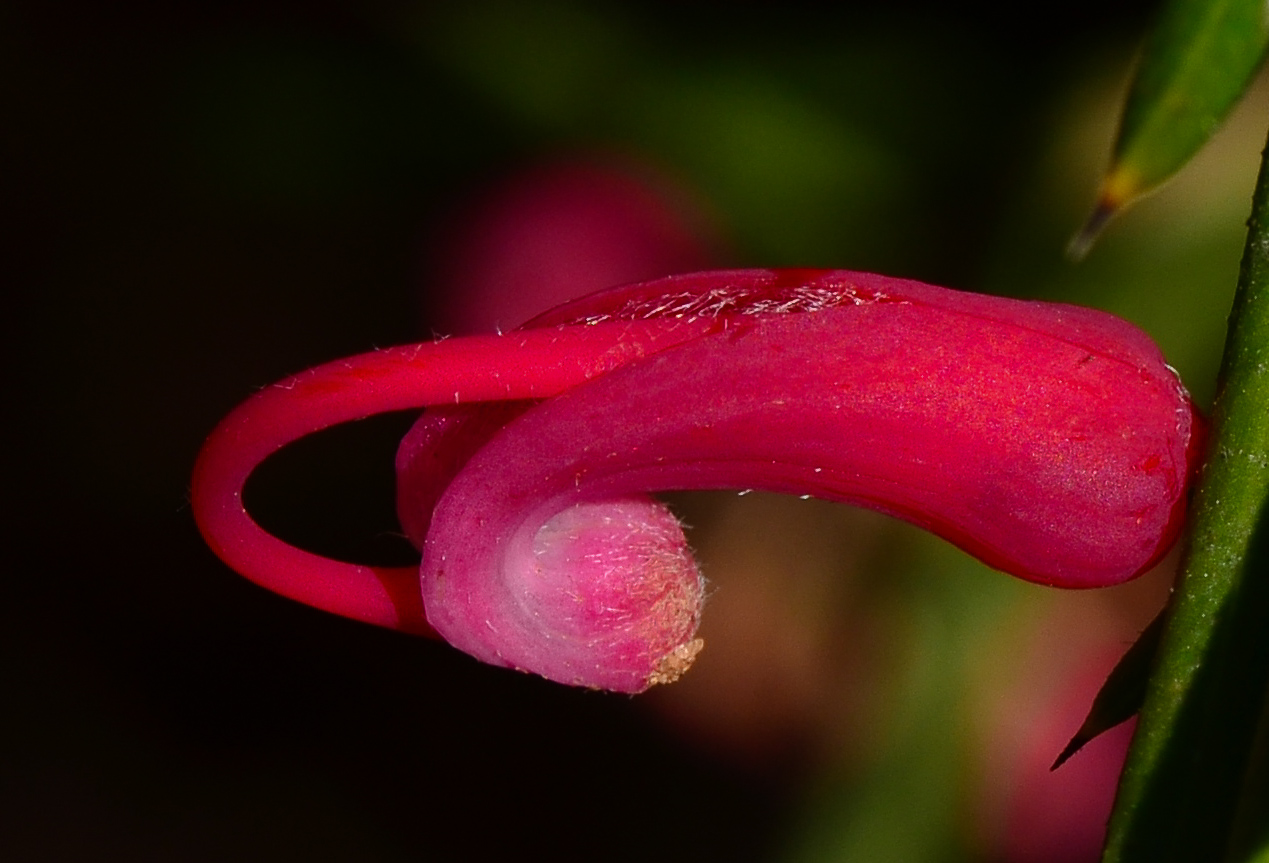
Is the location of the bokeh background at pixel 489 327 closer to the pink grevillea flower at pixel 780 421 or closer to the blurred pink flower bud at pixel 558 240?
the blurred pink flower bud at pixel 558 240

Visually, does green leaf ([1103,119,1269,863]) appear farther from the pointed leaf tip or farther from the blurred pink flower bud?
the blurred pink flower bud

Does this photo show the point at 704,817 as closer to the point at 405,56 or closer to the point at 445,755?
the point at 445,755

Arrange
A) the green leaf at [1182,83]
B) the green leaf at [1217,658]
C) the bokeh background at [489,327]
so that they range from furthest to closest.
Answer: the bokeh background at [489,327] → the green leaf at [1182,83] → the green leaf at [1217,658]

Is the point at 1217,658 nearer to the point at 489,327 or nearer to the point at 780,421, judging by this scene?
the point at 780,421

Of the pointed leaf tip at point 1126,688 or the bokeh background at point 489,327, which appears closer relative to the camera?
the pointed leaf tip at point 1126,688

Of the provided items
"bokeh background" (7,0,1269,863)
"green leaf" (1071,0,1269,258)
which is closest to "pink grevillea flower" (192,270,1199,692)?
"green leaf" (1071,0,1269,258)

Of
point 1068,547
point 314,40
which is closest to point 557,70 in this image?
point 314,40

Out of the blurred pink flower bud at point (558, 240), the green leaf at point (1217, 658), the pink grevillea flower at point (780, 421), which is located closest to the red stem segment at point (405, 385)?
the pink grevillea flower at point (780, 421)
